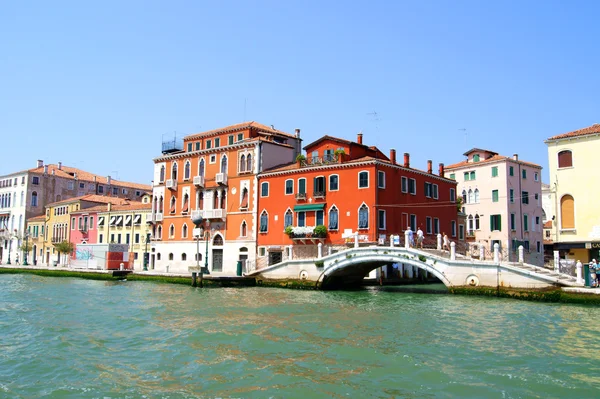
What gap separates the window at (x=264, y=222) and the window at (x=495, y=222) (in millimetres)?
21756

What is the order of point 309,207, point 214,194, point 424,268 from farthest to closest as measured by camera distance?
point 214,194
point 309,207
point 424,268

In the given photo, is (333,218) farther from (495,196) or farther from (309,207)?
(495,196)

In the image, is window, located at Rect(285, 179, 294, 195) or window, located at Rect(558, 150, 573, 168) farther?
window, located at Rect(285, 179, 294, 195)

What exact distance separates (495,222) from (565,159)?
723 inches

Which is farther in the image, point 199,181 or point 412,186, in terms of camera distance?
point 199,181

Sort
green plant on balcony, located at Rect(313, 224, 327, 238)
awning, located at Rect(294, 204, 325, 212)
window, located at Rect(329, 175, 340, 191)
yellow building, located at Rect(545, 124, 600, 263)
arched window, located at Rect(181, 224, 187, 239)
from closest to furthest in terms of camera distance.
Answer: yellow building, located at Rect(545, 124, 600, 263)
green plant on balcony, located at Rect(313, 224, 327, 238)
window, located at Rect(329, 175, 340, 191)
awning, located at Rect(294, 204, 325, 212)
arched window, located at Rect(181, 224, 187, 239)

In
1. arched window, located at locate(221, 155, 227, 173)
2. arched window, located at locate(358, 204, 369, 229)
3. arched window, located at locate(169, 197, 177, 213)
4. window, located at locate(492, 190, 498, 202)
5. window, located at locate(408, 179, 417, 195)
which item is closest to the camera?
arched window, located at locate(358, 204, 369, 229)

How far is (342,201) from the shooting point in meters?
37.8

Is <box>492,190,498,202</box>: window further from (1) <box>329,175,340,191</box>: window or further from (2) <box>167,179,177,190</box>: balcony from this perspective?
(2) <box>167,179,177,190</box>: balcony

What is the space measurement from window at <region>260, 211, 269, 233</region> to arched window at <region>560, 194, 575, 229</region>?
65.1 feet

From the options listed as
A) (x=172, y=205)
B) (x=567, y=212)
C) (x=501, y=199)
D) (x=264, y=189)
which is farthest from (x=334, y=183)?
(x=501, y=199)

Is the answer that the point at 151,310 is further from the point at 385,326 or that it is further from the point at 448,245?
the point at 448,245

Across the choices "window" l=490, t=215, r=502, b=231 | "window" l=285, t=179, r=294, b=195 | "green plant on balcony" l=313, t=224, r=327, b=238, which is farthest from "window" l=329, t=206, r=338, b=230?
"window" l=490, t=215, r=502, b=231

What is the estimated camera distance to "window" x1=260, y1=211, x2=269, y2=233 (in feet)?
139
